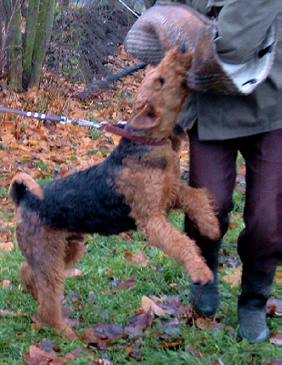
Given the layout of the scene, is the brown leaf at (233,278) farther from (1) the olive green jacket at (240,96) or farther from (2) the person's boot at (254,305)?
(1) the olive green jacket at (240,96)

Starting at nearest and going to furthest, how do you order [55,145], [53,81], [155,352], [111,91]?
[155,352] < [55,145] < [53,81] < [111,91]

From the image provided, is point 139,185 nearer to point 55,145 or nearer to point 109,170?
point 109,170

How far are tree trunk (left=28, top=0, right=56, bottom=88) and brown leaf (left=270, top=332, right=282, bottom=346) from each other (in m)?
9.07

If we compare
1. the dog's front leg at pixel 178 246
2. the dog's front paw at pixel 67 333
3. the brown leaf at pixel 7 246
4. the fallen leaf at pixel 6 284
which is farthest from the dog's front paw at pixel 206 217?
the brown leaf at pixel 7 246

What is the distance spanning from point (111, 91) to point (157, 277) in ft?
29.9

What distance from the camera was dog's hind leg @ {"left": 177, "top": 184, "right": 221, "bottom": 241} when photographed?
15.1ft

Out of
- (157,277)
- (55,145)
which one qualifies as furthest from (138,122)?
(55,145)

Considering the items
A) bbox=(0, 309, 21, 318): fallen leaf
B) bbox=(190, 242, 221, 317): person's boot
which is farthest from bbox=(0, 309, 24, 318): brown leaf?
bbox=(190, 242, 221, 317): person's boot

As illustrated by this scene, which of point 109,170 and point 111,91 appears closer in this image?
point 109,170

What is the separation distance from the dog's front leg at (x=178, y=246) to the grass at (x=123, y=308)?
0.62 meters

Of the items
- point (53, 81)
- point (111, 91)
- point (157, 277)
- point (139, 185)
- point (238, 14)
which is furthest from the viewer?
point (111, 91)

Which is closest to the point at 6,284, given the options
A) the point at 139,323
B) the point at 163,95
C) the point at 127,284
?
the point at 127,284

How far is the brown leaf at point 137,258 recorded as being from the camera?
667cm

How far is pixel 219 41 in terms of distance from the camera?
166 inches
